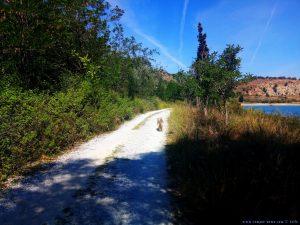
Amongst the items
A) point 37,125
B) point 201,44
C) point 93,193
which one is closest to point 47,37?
point 37,125

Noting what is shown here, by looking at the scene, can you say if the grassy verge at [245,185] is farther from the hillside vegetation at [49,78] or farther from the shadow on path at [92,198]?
the hillside vegetation at [49,78]

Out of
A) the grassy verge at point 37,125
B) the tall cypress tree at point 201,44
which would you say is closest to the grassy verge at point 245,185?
the grassy verge at point 37,125

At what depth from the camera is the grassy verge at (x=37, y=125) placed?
7.86 m

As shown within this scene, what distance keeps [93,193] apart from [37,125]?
442cm

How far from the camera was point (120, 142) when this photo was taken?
46.0 feet

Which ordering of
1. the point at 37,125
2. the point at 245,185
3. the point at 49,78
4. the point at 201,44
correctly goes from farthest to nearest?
the point at 201,44 < the point at 49,78 < the point at 37,125 < the point at 245,185

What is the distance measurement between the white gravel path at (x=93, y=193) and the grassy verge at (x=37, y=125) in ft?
2.57

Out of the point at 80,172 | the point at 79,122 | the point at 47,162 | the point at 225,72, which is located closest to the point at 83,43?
the point at 79,122

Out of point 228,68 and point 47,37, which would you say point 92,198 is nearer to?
point 47,37

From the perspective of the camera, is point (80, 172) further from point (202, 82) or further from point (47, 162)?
point (202, 82)

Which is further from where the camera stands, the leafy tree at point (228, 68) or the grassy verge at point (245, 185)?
the leafy tree at point (228, 68)

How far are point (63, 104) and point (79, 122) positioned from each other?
1902 millimetres

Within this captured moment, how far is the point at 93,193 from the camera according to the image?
21.3 ft

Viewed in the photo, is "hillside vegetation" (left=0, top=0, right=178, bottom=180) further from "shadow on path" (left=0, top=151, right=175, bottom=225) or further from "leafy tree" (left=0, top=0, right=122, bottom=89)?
"shadow on path" (left=0, top=151, right=175, bottom=225)
